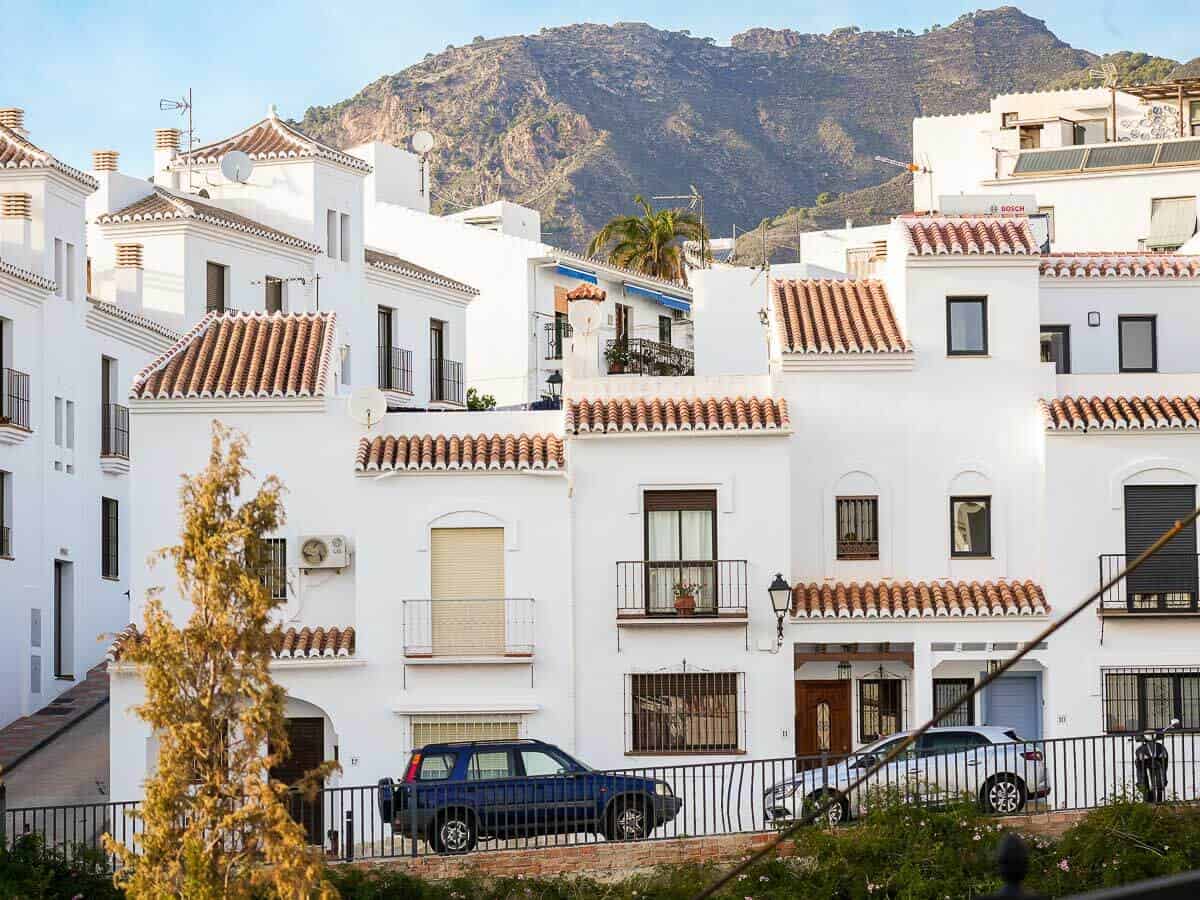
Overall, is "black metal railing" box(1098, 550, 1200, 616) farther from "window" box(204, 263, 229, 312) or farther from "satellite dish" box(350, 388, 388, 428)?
"window" box(204, 263, 229, 312)

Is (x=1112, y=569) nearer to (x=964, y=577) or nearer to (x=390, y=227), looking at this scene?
(x=964, y=577)

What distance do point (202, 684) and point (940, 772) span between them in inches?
436

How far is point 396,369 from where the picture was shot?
51.3 meters

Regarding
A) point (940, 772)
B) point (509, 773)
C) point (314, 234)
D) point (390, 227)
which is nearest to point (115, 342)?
point (314, 234)

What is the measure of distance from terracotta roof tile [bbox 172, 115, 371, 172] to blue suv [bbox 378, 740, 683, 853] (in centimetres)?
2603

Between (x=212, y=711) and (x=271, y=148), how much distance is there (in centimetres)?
3179

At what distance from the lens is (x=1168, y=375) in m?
32.9

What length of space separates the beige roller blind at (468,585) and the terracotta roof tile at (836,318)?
18.3 ft

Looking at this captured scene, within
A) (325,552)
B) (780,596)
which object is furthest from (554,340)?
(780,596)

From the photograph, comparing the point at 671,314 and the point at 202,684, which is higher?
the point at 671,314

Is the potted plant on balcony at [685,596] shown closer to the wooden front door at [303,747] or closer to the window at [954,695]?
the window at [954,695]

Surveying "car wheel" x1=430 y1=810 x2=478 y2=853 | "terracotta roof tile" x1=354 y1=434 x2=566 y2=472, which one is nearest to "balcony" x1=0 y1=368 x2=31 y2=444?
"terracotta roof tile" x1=354 y1=434 x2=566 y2=472

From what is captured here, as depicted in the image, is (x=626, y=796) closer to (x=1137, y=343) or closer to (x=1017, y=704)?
(x=1017, y=704)

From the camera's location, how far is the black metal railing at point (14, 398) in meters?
38.2
